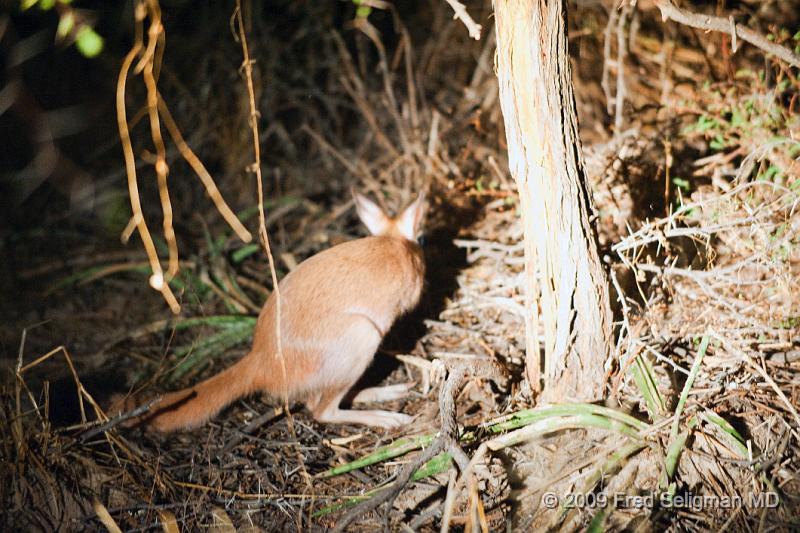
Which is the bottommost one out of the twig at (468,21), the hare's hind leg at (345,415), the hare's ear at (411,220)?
the hare's hind leg at (345,415)

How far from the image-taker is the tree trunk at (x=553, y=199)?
232 cm

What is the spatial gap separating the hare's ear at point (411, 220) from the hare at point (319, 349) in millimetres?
566

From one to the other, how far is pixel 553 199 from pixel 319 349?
177 centimetres

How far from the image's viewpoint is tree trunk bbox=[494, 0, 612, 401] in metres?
2.32

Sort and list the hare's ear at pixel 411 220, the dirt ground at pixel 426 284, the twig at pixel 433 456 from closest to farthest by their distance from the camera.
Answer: the twig at pixel 433 456 → the dirt ground at pixel 426 284 → the hare's ear at pixel 411 220

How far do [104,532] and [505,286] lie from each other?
279 cm

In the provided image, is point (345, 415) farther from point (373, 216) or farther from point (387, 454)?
point (373, 216)

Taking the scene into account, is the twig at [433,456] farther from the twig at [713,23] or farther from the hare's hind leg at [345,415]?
the twig at [713,23]

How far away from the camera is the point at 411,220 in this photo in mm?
4207

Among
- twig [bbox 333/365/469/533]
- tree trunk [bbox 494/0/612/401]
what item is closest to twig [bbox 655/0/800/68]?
Answer: tree trunk [bbox 494/0/612/401]

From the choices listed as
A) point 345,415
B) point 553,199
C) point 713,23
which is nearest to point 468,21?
point 553,199

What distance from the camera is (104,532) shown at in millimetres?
2723

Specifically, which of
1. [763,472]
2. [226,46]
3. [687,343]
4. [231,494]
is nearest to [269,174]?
[226,46]

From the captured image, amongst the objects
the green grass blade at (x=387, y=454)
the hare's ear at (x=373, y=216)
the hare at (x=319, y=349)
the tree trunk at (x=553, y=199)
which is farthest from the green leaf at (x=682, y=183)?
the green grass blade at (x=387, y=454)
